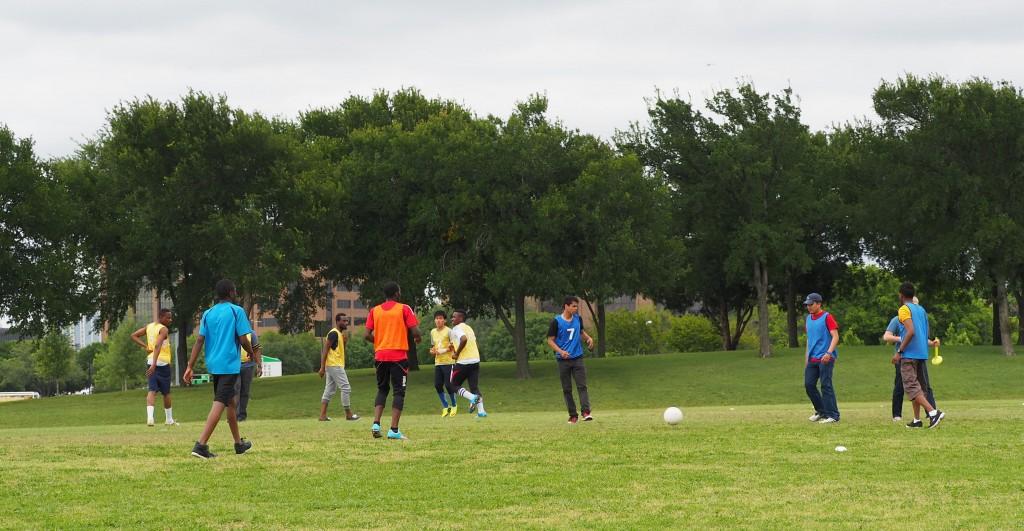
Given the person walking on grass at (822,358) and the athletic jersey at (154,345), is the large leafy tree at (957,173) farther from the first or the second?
the athletic jersey at (154,345)

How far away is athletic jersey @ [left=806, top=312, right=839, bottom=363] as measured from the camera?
62.0 ft

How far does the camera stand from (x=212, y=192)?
1984 inches

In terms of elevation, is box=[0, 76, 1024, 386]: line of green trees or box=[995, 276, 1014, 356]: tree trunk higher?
box=[0, 76, 1024, 386]: line of green trees

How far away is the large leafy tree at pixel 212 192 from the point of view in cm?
4966

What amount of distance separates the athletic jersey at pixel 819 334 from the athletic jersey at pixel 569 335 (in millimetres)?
3742

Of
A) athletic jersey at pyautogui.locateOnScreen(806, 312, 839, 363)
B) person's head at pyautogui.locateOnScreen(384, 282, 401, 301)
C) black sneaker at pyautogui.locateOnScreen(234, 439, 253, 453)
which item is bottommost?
black sneaker at pyautogui.locateOnScreen(234, 439, 253, 453)

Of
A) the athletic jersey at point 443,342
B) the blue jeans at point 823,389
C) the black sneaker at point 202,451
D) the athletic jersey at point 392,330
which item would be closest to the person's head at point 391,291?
the athletic jersey at point 392,330

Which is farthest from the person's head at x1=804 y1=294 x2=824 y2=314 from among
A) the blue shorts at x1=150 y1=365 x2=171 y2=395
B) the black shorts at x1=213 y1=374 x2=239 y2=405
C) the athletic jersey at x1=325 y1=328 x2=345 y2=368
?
the blue shorts at x1=150 y1=365 x2=171 y2=395

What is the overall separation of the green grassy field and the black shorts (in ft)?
2.49

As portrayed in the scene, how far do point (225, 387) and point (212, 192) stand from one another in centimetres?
3744

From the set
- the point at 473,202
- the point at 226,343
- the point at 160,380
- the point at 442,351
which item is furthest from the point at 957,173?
the point at 226,343

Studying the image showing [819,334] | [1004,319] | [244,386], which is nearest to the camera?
[819,334]

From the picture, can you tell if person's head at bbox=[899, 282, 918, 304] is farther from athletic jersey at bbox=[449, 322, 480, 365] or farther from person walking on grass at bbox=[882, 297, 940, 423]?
athletic jersey at bbox=[449, 322, 480, 365]

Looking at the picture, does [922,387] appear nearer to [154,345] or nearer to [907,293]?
[907,293]
